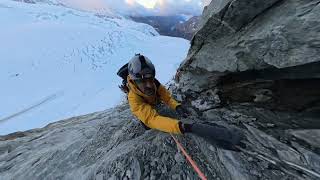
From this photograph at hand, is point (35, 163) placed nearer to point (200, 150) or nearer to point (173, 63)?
point (200, 150)

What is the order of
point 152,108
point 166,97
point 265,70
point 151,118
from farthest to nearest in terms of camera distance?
1. point 166,97
2. point 152,108
3. point 151,118
4. point 265,70

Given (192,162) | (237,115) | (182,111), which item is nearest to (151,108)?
(182,111)

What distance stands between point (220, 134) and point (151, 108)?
162 centimetres

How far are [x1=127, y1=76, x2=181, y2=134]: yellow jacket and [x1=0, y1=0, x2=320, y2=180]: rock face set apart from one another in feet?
1.54

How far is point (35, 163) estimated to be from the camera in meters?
8.48

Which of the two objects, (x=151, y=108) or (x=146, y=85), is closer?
(x=151, y=108)

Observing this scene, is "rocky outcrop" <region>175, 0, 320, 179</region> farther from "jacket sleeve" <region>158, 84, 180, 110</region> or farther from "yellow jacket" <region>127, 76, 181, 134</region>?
"yellow jacket" <region>127, 76, 181, 134</region>

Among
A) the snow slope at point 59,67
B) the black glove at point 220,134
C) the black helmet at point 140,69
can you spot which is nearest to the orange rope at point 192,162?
the black glove at point 220,134

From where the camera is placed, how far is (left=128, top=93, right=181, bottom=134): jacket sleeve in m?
6.69

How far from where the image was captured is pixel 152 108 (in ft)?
24.5

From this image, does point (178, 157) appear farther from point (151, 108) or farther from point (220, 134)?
point (151, 108)

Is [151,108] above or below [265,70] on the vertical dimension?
below

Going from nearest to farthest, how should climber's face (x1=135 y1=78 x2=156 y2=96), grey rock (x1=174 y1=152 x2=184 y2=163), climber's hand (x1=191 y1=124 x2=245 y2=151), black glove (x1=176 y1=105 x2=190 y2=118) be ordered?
climber's hand (x1=191 y1=124 x2=245 y2=151) → grey rock (x1=174 y1=152 x2=184 y2=163) → climber's face (x1=135 y1=78 x2=156 y2=96) → black glove (x1=176 y1=105 x2=190 y2=118)

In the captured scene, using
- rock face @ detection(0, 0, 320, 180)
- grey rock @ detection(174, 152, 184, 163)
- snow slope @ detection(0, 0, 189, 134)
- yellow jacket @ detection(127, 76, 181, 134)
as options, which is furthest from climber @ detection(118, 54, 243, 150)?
snow slope @ detection(0, 0, 189, 134)
